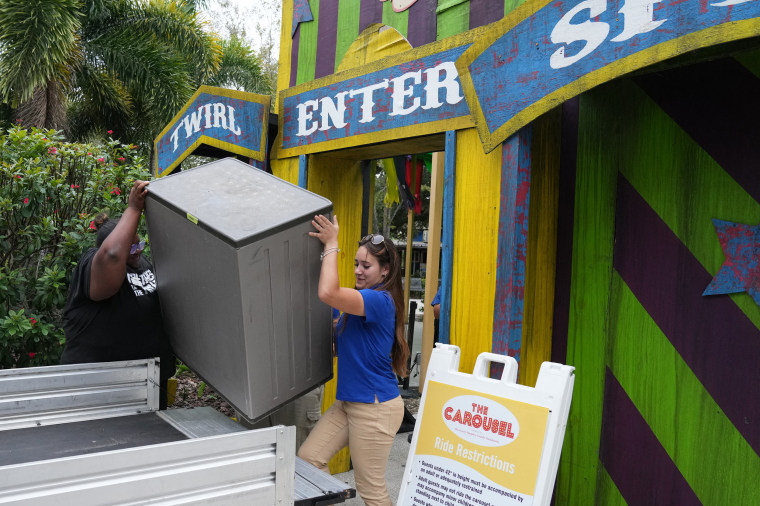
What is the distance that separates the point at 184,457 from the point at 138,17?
1589 centimetres

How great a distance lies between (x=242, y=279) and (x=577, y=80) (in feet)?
4.48

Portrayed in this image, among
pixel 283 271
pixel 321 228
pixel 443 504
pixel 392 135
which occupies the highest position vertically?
pixel 392 135

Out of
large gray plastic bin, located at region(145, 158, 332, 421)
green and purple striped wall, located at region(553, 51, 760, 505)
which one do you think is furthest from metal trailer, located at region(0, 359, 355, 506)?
green and purple striped wall, located at region(553, 51, 760, 505)

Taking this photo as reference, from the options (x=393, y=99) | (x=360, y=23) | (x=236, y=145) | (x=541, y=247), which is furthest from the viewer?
(x=236, y=145)

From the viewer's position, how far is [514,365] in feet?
7.92

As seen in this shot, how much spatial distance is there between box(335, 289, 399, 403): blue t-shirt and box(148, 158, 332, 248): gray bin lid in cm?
62

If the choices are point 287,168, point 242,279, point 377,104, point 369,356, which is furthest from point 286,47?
point 242,279

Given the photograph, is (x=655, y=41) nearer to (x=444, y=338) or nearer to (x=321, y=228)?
(x=321, y=228)

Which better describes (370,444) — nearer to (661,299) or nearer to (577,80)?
(661,299)

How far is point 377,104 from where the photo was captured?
11.2 feet

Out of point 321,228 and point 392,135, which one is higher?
point 392,135

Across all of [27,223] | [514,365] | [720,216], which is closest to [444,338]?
[514,365]

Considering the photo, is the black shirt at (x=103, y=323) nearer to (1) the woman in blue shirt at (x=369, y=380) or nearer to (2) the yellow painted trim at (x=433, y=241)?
(1) the woman in blue shirt at (x=369, y=380)

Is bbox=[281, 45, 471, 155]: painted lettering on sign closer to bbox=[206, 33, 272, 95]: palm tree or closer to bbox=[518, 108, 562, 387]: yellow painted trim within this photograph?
bbox=[518, 108, 562, 387]: yellow painted trim
